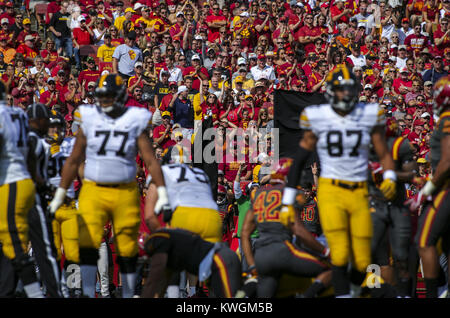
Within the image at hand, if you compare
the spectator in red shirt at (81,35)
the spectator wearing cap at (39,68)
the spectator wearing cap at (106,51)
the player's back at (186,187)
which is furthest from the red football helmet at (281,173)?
the spectator in red shirt at (81,35)

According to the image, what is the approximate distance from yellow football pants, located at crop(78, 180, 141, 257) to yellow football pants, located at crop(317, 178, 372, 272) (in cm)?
179

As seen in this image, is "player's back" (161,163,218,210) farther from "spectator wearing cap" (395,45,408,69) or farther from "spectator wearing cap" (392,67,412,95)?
"spectator wearing cap" (395,45,408,69)

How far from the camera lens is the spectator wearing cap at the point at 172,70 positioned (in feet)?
51.0

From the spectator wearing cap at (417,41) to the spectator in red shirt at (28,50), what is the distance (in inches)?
329

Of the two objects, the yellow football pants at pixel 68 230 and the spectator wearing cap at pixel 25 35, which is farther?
the spectator wearing cap at pixel 25 35

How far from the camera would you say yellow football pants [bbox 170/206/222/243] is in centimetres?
763

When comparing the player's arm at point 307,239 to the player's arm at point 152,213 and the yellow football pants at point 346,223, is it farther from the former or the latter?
the player's arm at point 152,213

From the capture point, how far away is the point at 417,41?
17.6 m

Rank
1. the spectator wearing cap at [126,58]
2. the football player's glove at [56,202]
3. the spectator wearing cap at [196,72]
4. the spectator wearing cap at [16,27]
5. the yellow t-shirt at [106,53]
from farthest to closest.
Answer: the spectator wearing cap at [16,27]
the yellow t-shirt at [106,53]
the spectator wearing cap at [126,58]
the spectator wearing cap at [196,72]
the football player's glove at [56,202]

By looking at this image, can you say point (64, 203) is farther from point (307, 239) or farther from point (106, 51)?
point (106, 51)

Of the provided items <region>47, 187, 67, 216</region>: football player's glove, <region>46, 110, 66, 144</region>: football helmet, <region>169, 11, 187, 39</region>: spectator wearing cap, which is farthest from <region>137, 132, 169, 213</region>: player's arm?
<region>169, 11, 187, 39</region>: spectator wearing cap

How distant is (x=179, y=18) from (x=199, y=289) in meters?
9.39

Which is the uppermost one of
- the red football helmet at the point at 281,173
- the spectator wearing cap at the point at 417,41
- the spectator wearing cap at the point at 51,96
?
the spectator wearing cap at the point at 417,41
